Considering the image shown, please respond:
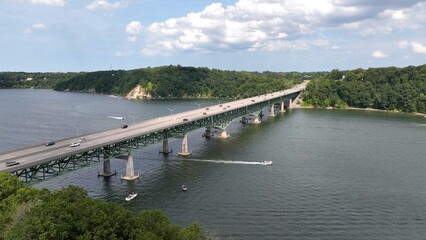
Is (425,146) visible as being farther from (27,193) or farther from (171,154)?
(27,193)

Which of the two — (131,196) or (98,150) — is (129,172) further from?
(131,196)

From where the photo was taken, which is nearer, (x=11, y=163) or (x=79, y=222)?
(x=79, y=222)

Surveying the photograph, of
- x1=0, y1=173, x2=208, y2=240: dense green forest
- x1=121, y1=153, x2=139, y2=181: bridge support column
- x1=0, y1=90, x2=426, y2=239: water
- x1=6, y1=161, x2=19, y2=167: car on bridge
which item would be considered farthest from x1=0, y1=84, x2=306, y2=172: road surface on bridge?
x1=0, y1=173, x2=208, y2=240: dense green forest

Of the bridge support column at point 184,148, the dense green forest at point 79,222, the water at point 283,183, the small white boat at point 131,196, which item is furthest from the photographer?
the bridge support column at point 184,148

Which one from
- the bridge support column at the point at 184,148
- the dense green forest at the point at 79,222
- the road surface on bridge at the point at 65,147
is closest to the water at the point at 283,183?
the bridge support column at the point at 184,148

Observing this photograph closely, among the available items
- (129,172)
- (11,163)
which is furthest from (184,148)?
(11,163)

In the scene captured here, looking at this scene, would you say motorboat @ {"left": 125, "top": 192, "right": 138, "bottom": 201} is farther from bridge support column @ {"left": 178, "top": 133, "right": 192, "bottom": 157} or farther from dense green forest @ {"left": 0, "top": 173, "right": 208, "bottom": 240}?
bridge support column @ {"left": 178, "top": 133, "right": 192, "bottom": 157}

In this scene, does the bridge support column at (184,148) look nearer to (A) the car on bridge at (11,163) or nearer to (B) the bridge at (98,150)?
(B) the bridge at (98,150)
